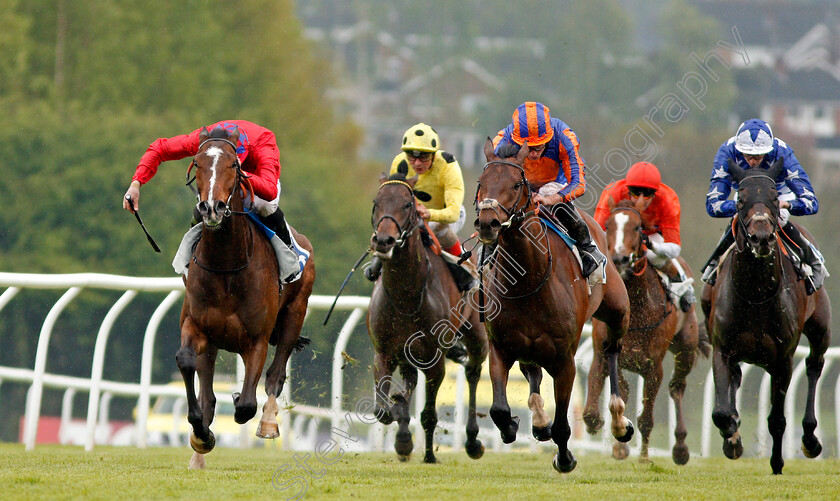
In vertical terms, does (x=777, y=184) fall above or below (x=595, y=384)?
above

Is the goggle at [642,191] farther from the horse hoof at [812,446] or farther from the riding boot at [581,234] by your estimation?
the horse hoof at [812,446]

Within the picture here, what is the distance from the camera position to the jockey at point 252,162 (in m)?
7.46

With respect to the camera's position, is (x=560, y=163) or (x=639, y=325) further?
(x=639, y=325)

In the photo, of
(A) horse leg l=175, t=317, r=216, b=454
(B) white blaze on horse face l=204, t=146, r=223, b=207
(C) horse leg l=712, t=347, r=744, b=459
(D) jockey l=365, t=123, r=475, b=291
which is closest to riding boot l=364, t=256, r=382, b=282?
(D) jockey l=365, t=123, r=475, b=291

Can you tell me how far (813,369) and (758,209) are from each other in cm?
195

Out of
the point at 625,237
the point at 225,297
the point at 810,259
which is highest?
the point at 625,237

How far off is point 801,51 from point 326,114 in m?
39.5

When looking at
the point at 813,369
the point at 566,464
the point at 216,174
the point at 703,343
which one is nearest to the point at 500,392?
the point at 566,464

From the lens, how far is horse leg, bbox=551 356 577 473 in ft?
24.7

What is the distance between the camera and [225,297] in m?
7.26

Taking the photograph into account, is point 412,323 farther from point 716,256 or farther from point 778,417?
point 778,417

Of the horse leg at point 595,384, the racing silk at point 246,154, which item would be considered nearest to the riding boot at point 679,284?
the horse leg at point 595,384

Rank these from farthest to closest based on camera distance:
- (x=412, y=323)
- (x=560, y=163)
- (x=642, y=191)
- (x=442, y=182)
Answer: (x=642, y=191) → (x=442, y=182) → (x=412, y=323) → (x=560, y=163)

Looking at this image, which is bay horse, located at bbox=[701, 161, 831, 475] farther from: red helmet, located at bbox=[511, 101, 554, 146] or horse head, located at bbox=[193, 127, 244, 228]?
horse head, located at bbox=[193, 127, 244, 228]
